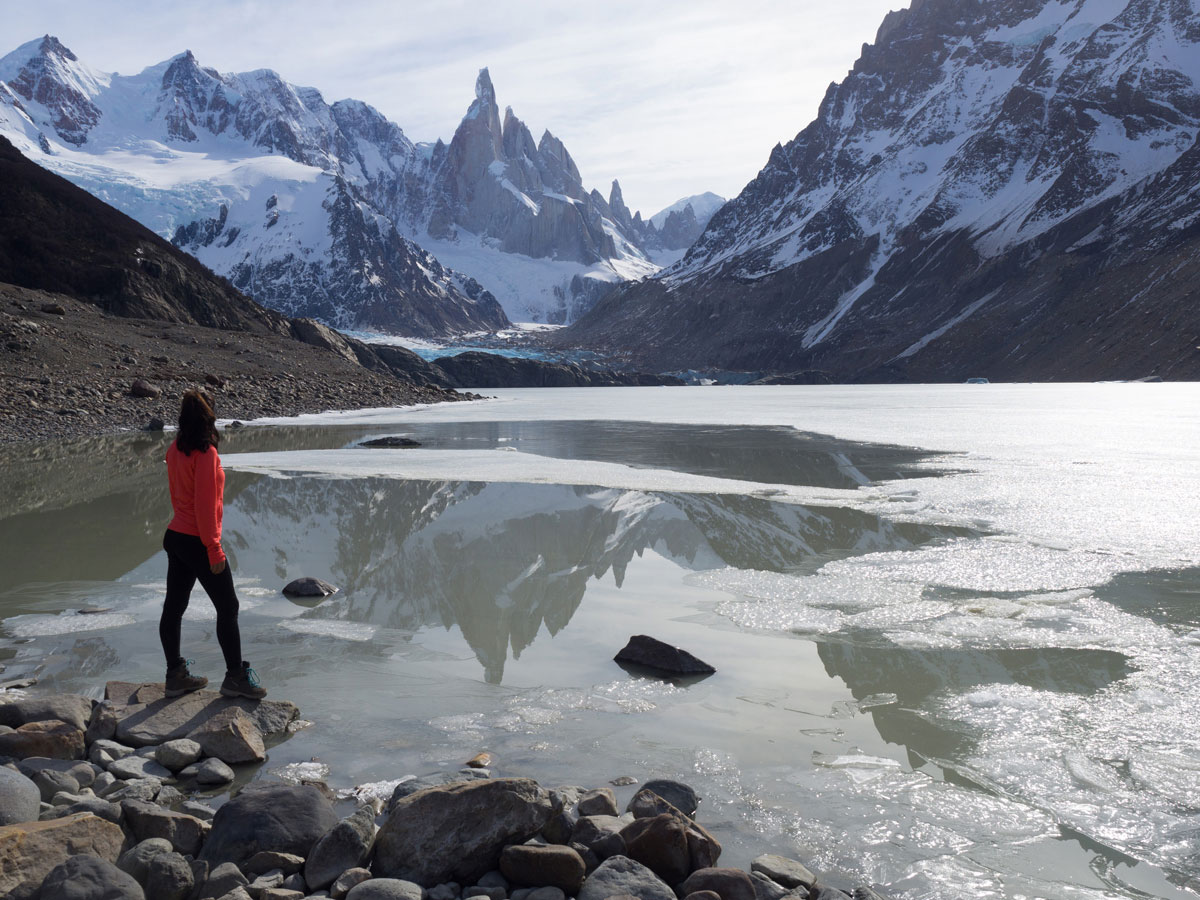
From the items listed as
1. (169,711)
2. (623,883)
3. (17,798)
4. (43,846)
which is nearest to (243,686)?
(169,711)

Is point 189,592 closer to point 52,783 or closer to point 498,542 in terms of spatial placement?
point 52,783

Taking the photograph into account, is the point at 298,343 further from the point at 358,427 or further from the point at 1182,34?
the point at 1182,34

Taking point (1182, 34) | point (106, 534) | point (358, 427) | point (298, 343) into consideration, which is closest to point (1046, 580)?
point (106, 534)

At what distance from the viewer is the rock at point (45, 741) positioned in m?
5.79

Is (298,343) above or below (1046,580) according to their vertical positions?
above

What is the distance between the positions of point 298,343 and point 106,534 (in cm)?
5477

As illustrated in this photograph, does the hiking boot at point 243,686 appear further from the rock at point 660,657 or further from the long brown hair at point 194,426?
the rock at point 660,657

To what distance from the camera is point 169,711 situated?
6.49 m

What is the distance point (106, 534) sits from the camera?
14.0 metres

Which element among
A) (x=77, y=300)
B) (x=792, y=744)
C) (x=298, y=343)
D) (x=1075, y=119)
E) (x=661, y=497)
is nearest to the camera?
(x=792, y=744)

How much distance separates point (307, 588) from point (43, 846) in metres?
6.13

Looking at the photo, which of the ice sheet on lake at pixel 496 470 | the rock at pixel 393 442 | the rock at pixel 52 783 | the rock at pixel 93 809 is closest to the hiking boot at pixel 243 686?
the rock at pixel 52 783

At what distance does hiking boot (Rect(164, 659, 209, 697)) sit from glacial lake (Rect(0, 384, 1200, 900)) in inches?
25.9

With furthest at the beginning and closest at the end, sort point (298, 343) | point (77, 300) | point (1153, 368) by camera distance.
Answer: point (1153, 368) < point (298, 343) < point (77, 300)
